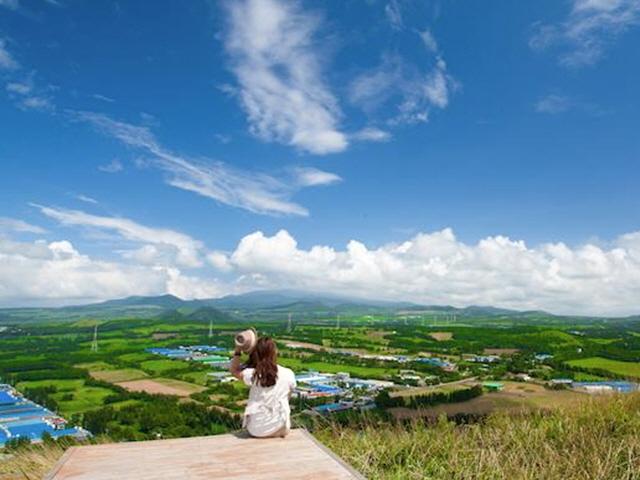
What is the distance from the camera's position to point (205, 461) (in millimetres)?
3918

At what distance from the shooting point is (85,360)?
2763 inches

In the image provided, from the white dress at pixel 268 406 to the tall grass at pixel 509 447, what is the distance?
0.90 meters

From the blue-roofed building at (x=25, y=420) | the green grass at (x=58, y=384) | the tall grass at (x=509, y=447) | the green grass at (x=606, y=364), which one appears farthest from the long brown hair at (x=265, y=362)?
the green grass at (x=58, y=384)

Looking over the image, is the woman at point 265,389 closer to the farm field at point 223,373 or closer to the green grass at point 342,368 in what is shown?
the farm field at point 223,373

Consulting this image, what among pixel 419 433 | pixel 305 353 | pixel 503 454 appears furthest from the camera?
pixel 305 353

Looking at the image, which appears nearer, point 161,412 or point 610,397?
point 610,397

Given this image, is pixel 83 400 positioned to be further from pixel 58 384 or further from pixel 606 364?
pixel 606 364

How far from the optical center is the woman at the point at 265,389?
16.0ft

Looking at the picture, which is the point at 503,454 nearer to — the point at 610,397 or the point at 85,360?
the point at 610,397

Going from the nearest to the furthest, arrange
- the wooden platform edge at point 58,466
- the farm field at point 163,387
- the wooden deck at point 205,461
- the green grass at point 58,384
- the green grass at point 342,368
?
the wooden platform edge at point 58,466
the wooden deck at point 205,461
the farm field at point 163,387
the green grass at point 58,384
the green grass at point 342,368

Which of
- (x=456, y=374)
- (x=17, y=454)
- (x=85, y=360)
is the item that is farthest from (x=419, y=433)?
(x=85, y=360)

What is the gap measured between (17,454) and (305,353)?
64.0m

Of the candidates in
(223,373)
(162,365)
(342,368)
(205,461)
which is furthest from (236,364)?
(162,365)

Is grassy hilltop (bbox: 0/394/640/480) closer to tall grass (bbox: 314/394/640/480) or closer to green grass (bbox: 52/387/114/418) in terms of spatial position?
tall grass (bbox: 314/394/640/480)
